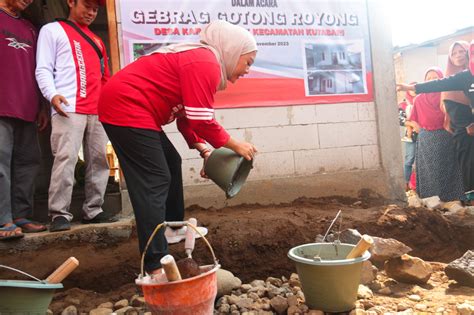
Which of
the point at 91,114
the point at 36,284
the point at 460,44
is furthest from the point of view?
the point at 460,44

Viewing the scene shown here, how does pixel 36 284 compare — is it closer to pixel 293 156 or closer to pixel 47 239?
pixel 47 239

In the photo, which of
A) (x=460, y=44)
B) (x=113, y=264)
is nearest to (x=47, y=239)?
(x=113, y=264)

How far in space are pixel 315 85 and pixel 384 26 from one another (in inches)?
41.5

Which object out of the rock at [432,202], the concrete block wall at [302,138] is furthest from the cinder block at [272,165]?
the rock at [432,202]

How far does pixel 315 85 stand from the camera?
4.42 meters

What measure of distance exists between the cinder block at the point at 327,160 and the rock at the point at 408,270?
1573mm

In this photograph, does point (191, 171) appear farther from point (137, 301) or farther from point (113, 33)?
point (137, 301)

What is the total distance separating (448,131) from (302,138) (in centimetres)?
300

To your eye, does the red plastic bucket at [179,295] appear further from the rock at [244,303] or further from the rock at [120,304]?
the rock at [120,304]

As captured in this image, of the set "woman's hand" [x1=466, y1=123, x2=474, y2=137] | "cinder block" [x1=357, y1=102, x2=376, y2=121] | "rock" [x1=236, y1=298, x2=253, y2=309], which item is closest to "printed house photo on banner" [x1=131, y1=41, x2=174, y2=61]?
"cinder block" [x1=357, y1=102, x2=376, y2=121]

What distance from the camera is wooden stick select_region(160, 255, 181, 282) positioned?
1841 mm

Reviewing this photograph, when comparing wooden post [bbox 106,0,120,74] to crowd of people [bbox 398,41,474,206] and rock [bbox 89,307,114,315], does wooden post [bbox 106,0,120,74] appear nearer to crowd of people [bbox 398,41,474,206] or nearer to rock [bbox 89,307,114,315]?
rock [bbox 89,307,114,315]

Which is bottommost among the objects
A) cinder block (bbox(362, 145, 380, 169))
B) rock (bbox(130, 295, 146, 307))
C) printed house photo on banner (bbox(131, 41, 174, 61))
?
rock (bbox(130, 295, 146, 307))

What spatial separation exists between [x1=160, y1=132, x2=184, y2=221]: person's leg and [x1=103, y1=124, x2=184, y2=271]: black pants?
332mm
